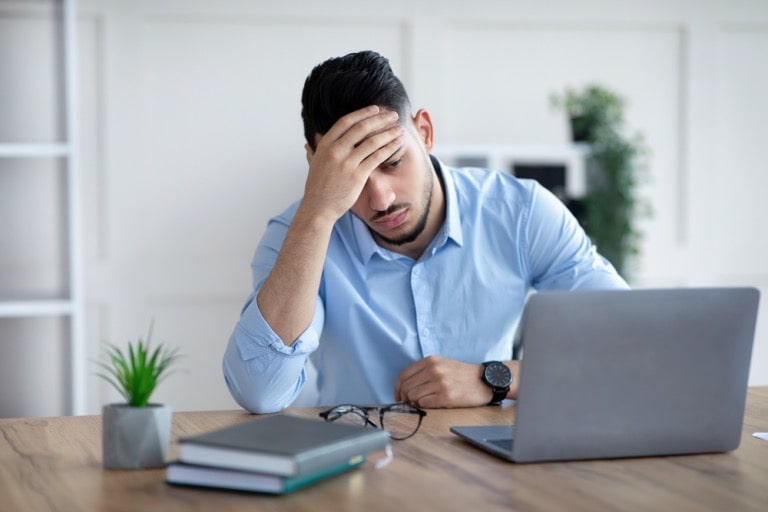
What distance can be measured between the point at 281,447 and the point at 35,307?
236cm

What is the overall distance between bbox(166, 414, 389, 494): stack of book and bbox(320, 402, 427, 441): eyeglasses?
0.27m

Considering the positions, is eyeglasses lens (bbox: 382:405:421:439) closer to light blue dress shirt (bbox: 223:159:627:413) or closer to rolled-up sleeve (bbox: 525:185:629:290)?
light blue dress shirt (bbox: 223:159:627:413)

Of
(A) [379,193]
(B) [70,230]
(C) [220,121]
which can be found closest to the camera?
(A) [379,193]

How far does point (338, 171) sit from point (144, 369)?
0.70 meters

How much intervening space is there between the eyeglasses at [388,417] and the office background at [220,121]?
2067mm

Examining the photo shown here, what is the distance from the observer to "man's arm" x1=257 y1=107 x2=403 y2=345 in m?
1.78

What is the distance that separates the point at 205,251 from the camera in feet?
12.6

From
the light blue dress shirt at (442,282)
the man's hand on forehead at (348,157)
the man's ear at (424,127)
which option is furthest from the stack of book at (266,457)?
the man's ear at (424,127)

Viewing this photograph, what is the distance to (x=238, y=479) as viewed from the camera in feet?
3.75

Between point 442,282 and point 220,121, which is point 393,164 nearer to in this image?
point 442,282

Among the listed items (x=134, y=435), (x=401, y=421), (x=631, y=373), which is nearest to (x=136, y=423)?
(x=134, y=435)

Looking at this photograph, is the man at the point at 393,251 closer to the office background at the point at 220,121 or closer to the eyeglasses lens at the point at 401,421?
the eyeglasses lens at the point at 401,421

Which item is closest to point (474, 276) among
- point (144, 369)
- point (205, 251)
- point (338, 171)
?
point (338, 171)

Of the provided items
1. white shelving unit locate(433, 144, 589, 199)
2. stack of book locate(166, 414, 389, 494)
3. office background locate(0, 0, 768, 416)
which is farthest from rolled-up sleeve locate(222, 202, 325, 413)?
white shelving unit locate(433, 144, 589, 199)
